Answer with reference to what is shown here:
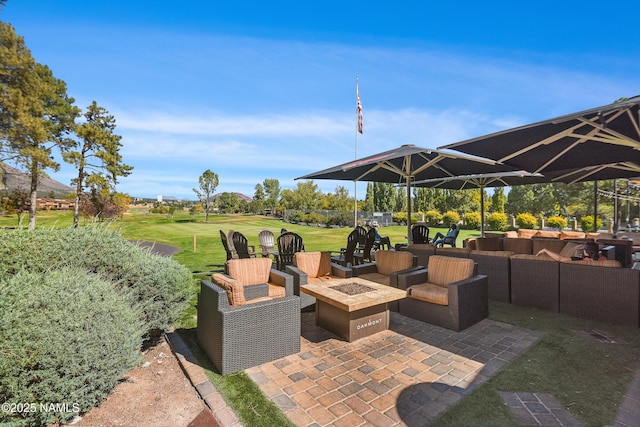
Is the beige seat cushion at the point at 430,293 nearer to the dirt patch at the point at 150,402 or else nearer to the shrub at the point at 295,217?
the dirt patch at the point at 150,402

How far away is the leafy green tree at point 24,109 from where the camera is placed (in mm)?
16359

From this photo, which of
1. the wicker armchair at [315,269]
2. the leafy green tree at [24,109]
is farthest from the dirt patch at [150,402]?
the leafy green tree at [24,109]

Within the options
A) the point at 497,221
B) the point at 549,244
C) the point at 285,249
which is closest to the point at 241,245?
the point at 285,249

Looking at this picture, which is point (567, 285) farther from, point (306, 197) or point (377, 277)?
point (306, 197)

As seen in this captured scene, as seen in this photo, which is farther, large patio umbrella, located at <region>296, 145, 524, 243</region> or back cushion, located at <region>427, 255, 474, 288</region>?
large patio umbrella, located at <region>296, 145, 524, 243</region>

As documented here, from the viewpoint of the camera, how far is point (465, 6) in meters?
8.92

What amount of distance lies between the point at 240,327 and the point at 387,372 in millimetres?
1471

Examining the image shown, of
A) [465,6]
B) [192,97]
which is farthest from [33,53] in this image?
[465,6]

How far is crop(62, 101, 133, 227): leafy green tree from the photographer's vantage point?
2295cm

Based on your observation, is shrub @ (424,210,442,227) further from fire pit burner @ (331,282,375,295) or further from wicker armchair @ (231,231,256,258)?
fire pit burner @ (331,282,375,295)

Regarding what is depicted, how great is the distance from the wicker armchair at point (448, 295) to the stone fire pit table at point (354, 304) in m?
0.60

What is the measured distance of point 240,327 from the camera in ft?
9.34

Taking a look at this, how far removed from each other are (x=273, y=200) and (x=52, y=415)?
62.2m

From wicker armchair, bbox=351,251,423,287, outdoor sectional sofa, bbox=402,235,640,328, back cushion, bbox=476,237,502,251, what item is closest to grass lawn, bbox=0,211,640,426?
outdoor sectional sofa, bbox=402,235,640,328
